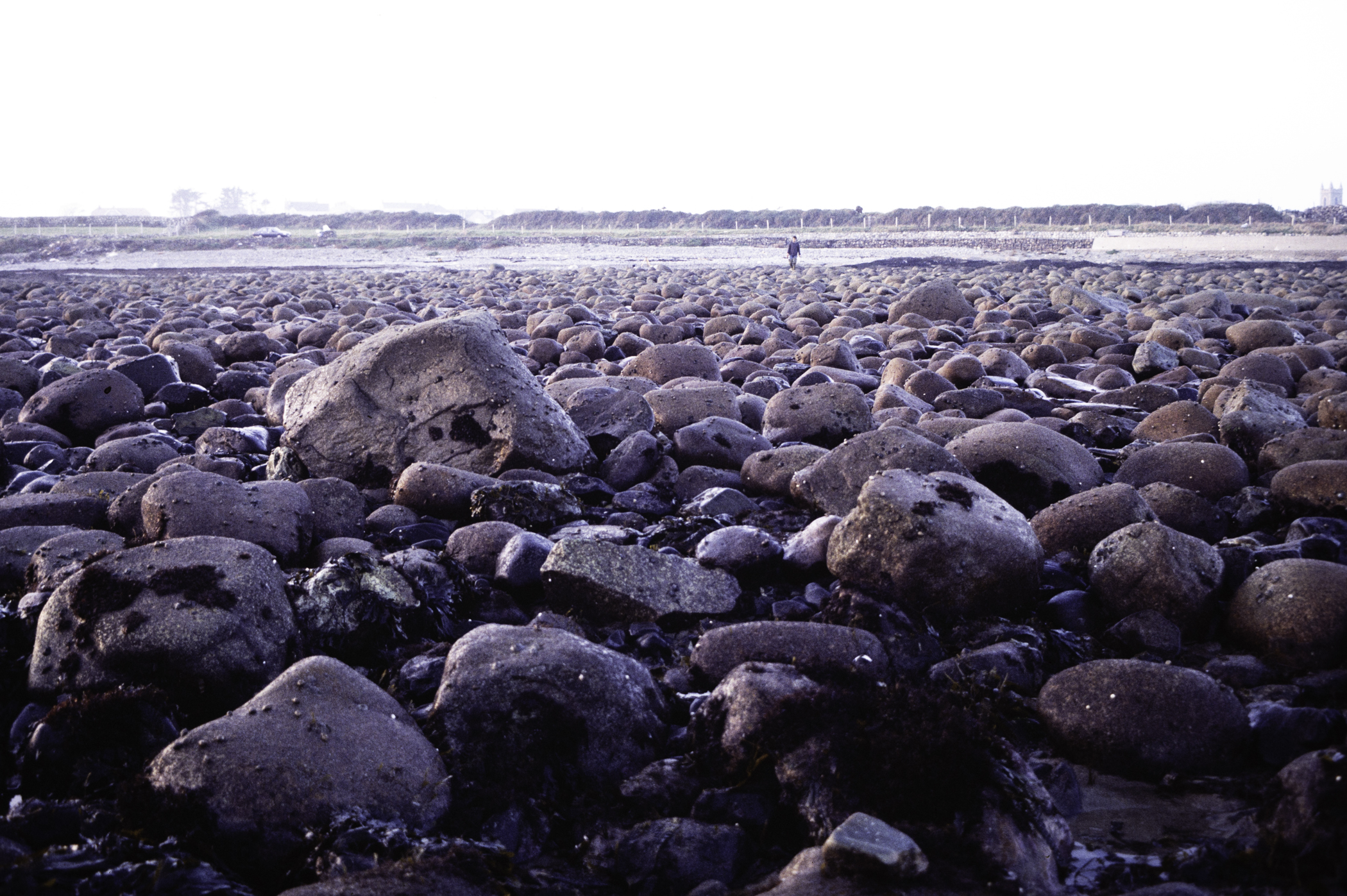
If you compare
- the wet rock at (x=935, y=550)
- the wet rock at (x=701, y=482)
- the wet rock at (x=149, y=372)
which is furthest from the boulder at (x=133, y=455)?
the wet rock at (x=935, y=550)

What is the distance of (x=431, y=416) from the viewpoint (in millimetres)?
4605

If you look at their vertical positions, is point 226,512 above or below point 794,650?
above

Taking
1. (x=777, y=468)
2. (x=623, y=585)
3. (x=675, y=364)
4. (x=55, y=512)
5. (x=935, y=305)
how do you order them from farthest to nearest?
(x=935, y=305) < (x=675, y=364) < (x=777, y=468) < (x=55, y=512) < (x=623, y=585)

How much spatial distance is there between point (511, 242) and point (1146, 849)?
40.8 m

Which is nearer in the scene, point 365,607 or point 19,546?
point 365,607

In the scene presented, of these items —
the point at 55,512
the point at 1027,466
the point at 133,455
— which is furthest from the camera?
the point at 133,455

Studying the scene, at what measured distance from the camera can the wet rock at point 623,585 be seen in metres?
3.11

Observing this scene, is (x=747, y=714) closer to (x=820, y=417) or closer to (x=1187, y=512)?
(x=1187, y=512)

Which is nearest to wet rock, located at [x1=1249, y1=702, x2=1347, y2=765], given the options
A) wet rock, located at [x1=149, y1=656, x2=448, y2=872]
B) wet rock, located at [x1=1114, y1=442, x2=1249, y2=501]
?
wet rock, located at [x1=1114, y1=442, x2=1249, y2=501]

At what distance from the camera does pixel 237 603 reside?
267 centimetres

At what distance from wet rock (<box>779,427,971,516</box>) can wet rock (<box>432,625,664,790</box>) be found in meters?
1.70

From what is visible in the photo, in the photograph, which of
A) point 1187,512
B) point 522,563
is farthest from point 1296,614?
point 522,563

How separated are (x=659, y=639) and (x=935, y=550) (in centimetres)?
96

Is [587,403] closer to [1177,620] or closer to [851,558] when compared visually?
[851,558]
